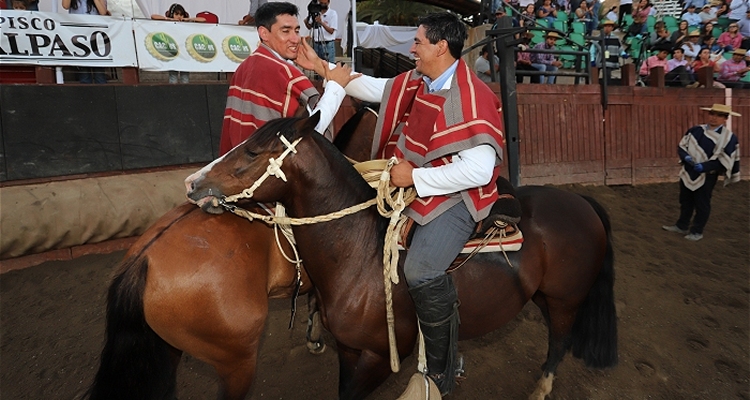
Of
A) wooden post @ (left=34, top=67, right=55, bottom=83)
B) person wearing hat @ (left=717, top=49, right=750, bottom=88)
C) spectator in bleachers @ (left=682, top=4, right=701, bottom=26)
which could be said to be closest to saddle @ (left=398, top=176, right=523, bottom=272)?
wooden post @ (left=34, top=67, right=55, bottom=83)

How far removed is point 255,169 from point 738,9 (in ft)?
53.7

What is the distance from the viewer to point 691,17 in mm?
13539

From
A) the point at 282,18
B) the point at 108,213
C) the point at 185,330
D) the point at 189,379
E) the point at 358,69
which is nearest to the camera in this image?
the point at 185,330

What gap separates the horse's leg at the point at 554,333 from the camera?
11.0 ft

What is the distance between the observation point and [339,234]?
8.50 ft

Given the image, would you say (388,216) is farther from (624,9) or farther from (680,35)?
(624,9)

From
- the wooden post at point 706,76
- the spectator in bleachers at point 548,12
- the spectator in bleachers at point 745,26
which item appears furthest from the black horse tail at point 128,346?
the spectator in bleachers at point 745,26

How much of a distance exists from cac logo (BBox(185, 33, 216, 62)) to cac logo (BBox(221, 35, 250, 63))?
16 centimetres


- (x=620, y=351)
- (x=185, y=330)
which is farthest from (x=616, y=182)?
(x=185, y=330)

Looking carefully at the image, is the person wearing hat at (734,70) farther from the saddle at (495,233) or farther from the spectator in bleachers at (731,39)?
the saddle at (495,233)

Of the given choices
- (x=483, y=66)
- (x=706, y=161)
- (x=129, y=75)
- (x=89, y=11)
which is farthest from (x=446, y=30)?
(x=483, y=66)

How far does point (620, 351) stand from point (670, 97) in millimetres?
8190

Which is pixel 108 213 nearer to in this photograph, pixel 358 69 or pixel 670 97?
pixel 358 69

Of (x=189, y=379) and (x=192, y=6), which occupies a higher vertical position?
(x=192, y=6)
